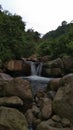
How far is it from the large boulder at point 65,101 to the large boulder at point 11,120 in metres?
1.72

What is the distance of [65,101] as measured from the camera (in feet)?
38.1

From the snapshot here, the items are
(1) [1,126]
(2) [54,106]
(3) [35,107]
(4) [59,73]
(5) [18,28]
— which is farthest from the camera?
(5) [18,28]

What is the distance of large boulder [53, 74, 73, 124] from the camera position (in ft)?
37.6

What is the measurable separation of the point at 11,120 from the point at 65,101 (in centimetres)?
234

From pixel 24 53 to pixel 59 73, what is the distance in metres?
3.97

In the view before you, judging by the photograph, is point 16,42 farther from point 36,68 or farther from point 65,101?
point 65,101

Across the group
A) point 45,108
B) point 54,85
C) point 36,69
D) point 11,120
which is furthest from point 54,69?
point 11,120

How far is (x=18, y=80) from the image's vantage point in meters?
12.8

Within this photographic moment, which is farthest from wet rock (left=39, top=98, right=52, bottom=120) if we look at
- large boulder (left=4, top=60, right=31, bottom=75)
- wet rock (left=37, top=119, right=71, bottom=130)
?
large boulder (left=4, top=60, right=31, bottom=75)

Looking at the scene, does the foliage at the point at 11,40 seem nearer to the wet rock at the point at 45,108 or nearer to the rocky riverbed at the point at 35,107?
the rocky riverbed at the point at 35,107

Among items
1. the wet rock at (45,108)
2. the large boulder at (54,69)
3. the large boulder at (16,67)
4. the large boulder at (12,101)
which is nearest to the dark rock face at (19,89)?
the large boulder at (12,101)

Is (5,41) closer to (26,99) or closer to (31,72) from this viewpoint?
(31,72)

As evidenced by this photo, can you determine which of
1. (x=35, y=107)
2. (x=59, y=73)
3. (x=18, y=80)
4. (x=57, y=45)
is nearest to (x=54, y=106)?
(x=35, y=107)

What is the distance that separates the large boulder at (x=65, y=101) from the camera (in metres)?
11.5
